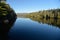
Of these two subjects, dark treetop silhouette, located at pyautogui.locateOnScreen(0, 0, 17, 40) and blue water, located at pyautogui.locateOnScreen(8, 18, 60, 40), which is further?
dark treetop silhouette, located at pyautogui.locateOnScreen(0, 0, 17, 40)

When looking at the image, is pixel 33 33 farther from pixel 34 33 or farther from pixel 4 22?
pixel 4 22

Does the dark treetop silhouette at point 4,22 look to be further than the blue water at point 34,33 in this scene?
Yes

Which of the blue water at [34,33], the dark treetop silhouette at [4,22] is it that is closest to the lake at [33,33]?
the blue water at [34,33]

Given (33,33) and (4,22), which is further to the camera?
(4,22)

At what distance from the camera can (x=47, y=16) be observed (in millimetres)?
149875

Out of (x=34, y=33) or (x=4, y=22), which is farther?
(x=4, y=22)

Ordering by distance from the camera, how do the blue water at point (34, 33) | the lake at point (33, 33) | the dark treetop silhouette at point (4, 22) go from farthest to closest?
the dark treetop silhouette at point (4, 22), the lake at point (33, 33), the blue water at point (34, 33)

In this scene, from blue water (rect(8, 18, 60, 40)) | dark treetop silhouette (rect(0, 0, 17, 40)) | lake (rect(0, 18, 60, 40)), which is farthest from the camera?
dark treetop silhouette (rect(0, 0, 17, 40))

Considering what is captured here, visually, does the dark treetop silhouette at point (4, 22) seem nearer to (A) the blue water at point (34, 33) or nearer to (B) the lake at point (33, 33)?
(B) the lake at point (33, 33)

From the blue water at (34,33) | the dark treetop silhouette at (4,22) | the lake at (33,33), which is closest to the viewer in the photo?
the blue water at (34,33)

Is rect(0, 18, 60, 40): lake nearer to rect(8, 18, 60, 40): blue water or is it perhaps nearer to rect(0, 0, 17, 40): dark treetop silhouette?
rect(8, 18, 60, 40): blue water

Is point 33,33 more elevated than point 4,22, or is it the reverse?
point 33,33

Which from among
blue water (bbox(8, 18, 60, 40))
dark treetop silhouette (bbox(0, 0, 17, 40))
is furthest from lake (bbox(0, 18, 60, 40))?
dark treetop silhouette (bbox(0, 0, 17, 40))

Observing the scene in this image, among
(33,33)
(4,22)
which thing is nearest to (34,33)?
(33,33)
